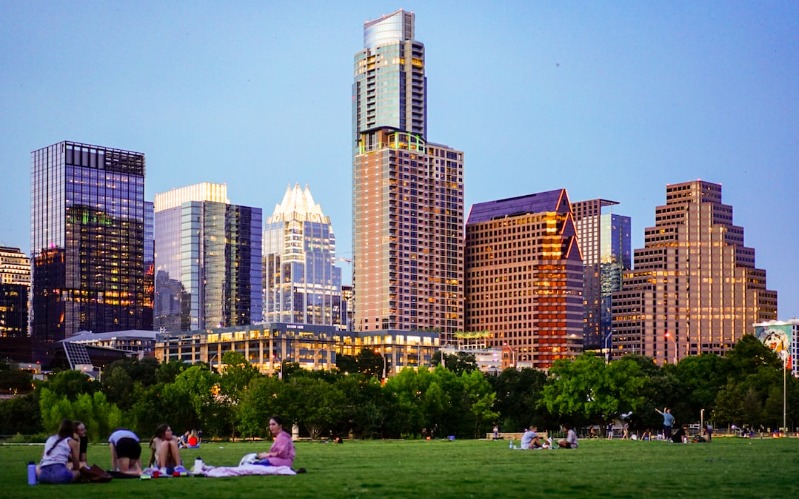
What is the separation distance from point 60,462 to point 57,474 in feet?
0.98

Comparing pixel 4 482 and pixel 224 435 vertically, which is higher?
pixel 4 482

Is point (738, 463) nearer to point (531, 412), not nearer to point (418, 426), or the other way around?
point (418, 426)

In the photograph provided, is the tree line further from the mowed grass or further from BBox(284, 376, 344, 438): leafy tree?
the mowed grass

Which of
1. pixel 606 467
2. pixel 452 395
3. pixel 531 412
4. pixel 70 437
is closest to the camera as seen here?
pixel 70 437

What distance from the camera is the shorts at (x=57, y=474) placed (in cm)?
3002

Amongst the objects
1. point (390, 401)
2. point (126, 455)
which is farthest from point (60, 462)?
point (390, 401)

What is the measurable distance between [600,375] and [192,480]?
106 meters

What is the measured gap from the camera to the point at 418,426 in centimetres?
12756

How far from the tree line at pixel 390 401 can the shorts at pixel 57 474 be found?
80298 millimetres

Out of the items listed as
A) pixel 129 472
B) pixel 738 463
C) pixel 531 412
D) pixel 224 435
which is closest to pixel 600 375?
pixel 531 412

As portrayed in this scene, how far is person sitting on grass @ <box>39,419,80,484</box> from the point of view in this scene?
30.0m

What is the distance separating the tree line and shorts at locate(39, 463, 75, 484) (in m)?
80.3

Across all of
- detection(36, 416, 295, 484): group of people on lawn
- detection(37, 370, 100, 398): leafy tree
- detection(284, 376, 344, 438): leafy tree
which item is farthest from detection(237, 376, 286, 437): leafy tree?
detection(36, 416, 295, 484): group of people on lawn

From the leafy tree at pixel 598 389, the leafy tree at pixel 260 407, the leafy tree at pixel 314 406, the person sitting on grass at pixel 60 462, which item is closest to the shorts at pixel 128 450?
the person sitting on grass at pixel 60 462
